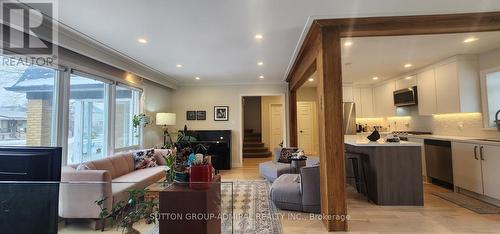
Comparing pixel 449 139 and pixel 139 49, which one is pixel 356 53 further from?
pixel 139 49

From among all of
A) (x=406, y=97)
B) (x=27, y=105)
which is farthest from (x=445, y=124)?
(x=27, y=105)

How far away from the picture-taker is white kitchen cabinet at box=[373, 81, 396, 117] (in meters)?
5.80

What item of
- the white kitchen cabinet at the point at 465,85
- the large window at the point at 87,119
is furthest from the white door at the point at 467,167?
the large window at the point at 87,119

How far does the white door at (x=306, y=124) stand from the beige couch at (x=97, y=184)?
5.02 metres

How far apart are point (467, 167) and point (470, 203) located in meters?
0.57

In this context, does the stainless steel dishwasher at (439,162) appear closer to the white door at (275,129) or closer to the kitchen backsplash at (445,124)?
the kitchen backsplash at (445,124)

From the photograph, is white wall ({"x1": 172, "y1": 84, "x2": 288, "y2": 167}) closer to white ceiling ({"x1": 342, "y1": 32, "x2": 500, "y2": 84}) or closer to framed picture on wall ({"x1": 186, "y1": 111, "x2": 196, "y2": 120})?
framed picture on wall ({"x1": 186, "y1": 111, "x2": 196, "y2": 120})

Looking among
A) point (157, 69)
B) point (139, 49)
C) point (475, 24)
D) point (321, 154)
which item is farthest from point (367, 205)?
point (157, 69)

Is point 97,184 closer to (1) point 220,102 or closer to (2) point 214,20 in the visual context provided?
(2) point 214,20

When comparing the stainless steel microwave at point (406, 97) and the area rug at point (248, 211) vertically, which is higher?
the stainless steel microwave at point (406, 97)

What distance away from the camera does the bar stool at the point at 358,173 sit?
380 cm

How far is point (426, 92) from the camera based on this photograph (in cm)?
473

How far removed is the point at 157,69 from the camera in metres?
5.04

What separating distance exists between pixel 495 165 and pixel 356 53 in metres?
2.48
